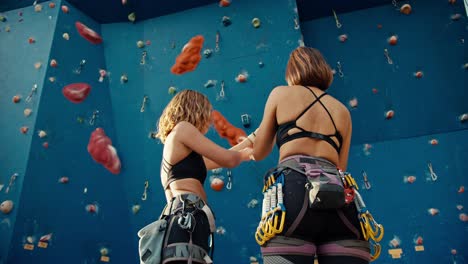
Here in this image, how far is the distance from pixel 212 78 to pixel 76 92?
1.34 meters

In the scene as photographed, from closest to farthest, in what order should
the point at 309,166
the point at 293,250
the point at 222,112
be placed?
1. the point at 293,250
2. the point at 309,166
3. the point at 222,112

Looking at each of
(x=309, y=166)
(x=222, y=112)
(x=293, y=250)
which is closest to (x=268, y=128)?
(x=309, y=166)

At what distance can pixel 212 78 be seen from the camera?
3516mm

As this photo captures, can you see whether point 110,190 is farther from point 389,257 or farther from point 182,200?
point 389,257

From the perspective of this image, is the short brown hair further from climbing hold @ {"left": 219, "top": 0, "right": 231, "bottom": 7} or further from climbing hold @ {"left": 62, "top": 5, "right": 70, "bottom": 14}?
climbing hold @ {"left": 62, "top": 5, "right": 70, "bottom": 14}

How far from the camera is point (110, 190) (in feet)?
11.2

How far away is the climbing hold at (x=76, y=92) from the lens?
332 centimetres

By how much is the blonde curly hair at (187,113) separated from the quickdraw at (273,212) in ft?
1.56

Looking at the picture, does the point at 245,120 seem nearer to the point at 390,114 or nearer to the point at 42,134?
the point at 390,114

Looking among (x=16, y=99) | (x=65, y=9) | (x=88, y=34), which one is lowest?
(x=16, y=99)

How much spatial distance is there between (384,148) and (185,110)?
2.45m

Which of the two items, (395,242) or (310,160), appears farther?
(395,242)

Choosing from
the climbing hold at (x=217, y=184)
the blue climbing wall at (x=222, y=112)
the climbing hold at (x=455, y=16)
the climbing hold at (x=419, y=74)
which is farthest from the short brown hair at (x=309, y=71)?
the climbing hold at (x=455, y=16)

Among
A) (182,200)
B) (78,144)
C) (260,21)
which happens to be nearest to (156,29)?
(260,21)
